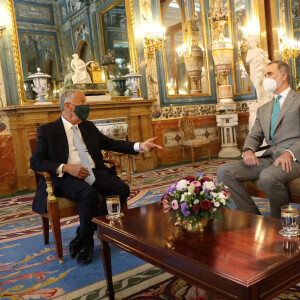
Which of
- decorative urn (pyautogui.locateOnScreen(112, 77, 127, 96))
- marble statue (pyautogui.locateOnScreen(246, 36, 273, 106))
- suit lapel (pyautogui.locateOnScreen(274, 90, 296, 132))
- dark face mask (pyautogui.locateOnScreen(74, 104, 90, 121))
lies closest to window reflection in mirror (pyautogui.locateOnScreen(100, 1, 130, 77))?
decorative urn (pyautogui.locateOnScreen(112, 77, 127, 96))

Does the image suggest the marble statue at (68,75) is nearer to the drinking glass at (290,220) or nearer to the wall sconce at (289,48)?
the wall sconce at (289,48)

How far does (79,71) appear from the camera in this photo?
6.34 metres

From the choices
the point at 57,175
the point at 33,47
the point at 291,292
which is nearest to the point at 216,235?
the point at 291,292

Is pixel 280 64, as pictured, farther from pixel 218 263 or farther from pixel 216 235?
pixel 218 263

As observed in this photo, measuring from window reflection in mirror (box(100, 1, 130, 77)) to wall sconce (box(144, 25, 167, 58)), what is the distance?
1.43 feet

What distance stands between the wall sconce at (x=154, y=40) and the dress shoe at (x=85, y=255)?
5120mm

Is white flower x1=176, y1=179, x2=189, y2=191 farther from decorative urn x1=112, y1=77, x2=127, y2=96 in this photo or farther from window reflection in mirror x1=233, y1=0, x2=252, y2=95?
window reflection in mirror x1=233, y1=0, x2=252, y2=95

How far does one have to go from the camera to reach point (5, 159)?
5.62 meters

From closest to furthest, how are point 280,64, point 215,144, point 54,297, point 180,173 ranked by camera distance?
point 54,297, point 280,64, point 180,173, point 215,144

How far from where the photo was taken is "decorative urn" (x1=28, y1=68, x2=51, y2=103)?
5698 millimetres

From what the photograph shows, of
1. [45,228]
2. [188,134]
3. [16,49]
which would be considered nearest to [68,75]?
[16,49]

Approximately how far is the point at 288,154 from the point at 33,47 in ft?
16.6

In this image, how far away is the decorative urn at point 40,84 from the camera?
18.7 feet

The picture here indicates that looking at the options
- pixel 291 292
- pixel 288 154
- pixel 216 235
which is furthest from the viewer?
pixel 288 154
